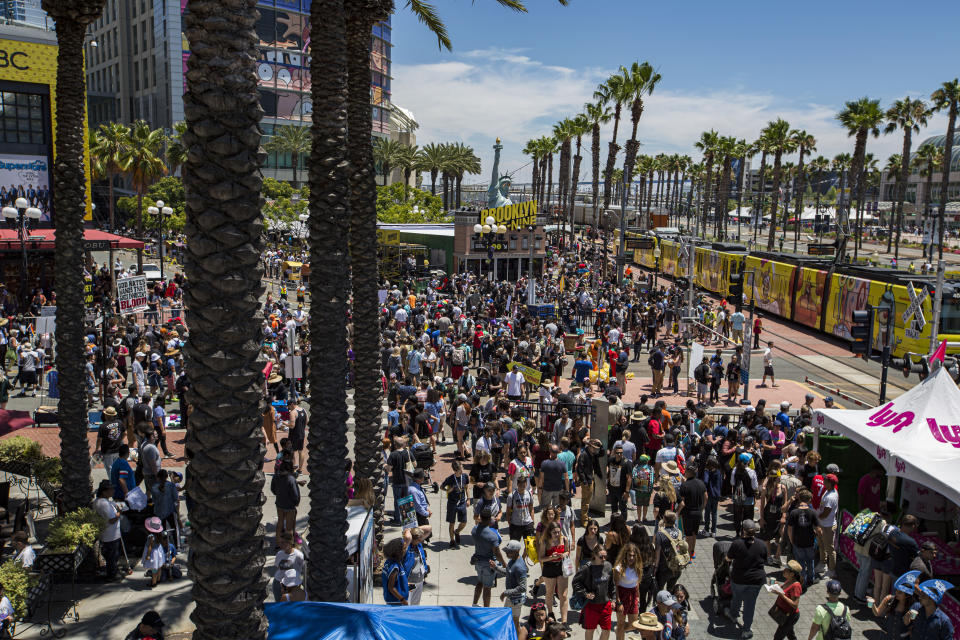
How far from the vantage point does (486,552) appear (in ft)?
31.3

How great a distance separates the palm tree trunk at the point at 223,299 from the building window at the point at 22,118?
37885 mm

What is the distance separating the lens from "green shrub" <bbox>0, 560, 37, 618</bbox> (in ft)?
26.8

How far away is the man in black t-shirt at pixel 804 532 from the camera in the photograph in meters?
10.3

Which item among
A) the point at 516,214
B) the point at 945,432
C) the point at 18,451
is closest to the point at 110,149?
the point at 516,214

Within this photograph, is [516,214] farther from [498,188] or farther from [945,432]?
[945,432]

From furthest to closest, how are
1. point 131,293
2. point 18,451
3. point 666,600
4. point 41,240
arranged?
point 41,240 → point 131,293 → point 18,451 → point 666,600

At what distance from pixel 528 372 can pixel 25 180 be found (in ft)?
101

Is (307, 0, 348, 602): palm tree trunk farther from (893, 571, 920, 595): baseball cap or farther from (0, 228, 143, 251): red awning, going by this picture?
(0, 228, 143, 251): red awning

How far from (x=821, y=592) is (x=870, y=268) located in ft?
79.3

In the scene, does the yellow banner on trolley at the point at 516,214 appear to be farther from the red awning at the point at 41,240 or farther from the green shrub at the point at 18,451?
the green shrub at the point at 18,451

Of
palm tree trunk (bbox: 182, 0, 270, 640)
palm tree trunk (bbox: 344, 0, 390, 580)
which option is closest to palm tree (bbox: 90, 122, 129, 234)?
palm tree trunk (bbox: 344, 0, 390, 580)

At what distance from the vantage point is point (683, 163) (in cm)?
11919

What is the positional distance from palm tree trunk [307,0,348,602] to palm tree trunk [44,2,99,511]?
4989 millimetres

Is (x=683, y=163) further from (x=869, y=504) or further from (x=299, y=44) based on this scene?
(x=869, y=504)
